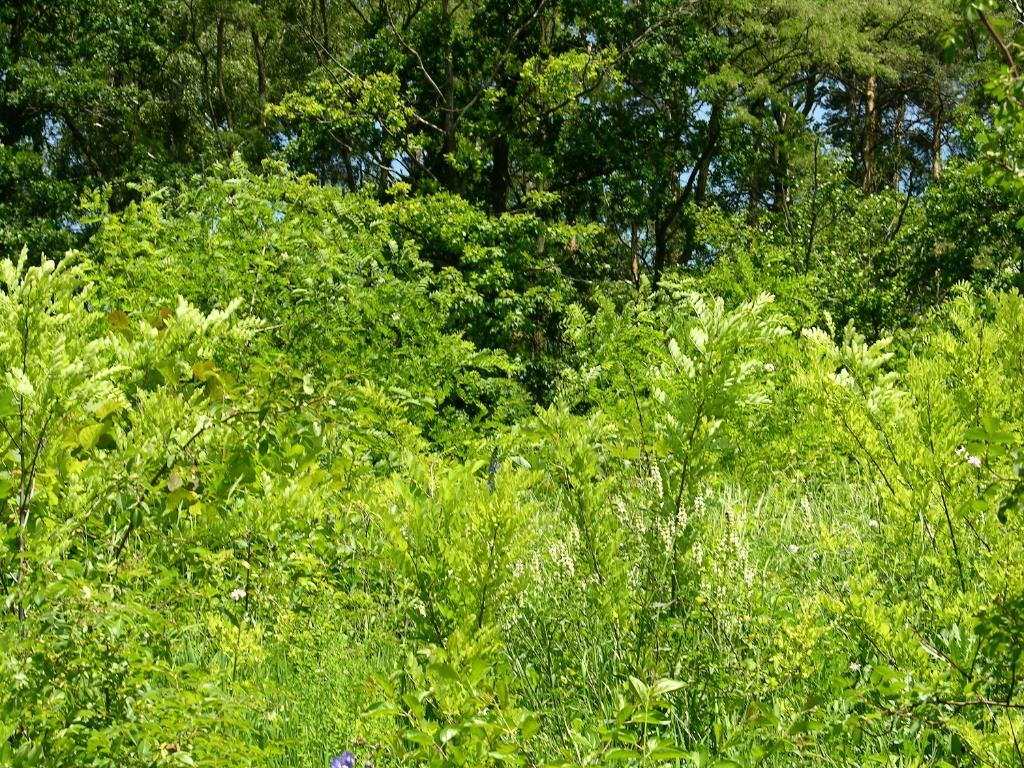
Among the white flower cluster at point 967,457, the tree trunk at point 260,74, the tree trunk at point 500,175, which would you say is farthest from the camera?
the tree trunk at point 260,74

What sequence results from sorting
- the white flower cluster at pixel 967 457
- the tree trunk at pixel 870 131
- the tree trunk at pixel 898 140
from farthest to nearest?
the tree trunk at pixel 870 131 → the tree trunk at pixel 898 140 → the white flower cluster at pixel 967 457

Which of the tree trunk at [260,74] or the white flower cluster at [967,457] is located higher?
the tree trunk at [260,74]

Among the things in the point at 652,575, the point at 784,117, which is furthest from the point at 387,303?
the point at 784,117

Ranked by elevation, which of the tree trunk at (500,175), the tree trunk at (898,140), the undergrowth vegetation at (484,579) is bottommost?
the undergrowth vegetation at (484,579)

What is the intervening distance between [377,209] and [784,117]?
1138cm

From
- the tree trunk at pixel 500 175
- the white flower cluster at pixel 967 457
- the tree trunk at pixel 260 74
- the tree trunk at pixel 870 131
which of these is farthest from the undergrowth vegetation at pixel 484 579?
the tree trunk at pixel 870 131

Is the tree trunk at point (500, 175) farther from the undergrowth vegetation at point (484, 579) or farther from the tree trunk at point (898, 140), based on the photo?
the undergrowth vegetation at point (484, 579)

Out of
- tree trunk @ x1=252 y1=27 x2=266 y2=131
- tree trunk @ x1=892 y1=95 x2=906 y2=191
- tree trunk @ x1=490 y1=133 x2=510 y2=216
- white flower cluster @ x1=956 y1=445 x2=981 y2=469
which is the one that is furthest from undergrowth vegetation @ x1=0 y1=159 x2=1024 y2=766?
tree trunk @ x1=892 y1=95 x2=906 y2=191

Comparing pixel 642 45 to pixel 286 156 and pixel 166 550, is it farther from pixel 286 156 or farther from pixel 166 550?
pixel 166 550

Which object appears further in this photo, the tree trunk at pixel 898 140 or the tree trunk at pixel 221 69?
the tree trunk at pixel 898 140

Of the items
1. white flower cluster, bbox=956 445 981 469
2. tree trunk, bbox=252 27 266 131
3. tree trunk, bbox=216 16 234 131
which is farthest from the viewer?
tree trunk, bbox=252 27 266 131

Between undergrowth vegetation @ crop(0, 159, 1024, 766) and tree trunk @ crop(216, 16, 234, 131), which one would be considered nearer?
undergrowth vegetation @ crop(0, 159, 1024, 766)

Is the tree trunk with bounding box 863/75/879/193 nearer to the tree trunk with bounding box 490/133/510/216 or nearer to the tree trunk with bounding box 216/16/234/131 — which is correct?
the tree trunk with bounding box 490/133/510/216

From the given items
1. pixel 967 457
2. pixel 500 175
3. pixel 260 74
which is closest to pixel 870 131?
pixel 500 175
